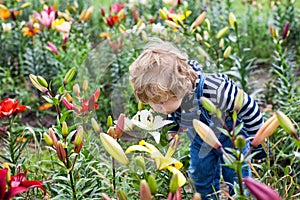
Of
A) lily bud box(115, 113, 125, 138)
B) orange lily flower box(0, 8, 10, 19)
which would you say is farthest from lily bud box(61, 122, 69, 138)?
orange lily flower box(0, 8, 10, 19)

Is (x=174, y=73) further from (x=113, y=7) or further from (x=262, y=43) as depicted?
(x=262, y=43)

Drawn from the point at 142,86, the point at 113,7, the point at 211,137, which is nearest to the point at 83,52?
the point at 113,7

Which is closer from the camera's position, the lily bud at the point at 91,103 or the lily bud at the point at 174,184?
the lily bud at the point at 174,184

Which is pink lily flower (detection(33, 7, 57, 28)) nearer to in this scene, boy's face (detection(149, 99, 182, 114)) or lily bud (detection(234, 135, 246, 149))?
boy's face (detection(149, 99, 182, 114))

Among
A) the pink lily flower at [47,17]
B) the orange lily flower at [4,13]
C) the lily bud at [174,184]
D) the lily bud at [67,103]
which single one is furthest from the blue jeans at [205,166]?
the orange lily flower at [4,13]

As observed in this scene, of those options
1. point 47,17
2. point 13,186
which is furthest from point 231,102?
point 47,17

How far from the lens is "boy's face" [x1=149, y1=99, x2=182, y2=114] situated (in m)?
1.94

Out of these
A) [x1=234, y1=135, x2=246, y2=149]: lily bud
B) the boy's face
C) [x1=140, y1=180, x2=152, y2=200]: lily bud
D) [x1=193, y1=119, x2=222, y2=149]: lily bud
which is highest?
[x1=234, y1=135, x2=246, y2=149]: lily bud

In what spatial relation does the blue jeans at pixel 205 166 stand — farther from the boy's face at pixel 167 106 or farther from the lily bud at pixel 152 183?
the lily bud at pixel 152 183

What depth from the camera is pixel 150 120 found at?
6.23 ft

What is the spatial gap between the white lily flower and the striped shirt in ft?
0.61

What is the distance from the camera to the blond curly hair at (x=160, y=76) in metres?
1.86

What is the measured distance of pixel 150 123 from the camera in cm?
187

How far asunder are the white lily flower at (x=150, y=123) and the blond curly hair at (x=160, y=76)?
5 cm
